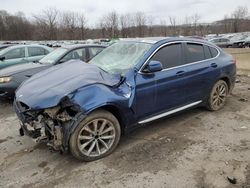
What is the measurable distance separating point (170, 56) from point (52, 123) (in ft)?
7.66

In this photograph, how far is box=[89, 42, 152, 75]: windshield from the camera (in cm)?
425

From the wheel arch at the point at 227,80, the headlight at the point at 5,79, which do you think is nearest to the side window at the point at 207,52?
the wheel arch at the point at 227,80

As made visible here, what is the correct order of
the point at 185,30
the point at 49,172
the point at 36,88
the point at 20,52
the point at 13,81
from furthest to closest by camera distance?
the point at 185,30 < the point at 20,52 < the point at 13,81 < the point at 36,88 < the point at 49,172

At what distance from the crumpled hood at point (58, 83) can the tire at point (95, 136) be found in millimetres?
446

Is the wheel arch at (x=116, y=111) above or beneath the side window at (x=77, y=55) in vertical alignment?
beneath

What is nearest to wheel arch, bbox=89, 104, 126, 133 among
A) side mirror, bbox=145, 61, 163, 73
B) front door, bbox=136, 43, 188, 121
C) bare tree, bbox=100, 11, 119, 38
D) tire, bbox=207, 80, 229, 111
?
front door, bbox=136, 43, 188, 121

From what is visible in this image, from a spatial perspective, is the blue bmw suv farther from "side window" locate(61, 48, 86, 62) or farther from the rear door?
"side window" locate(61, 48, 86, 62)

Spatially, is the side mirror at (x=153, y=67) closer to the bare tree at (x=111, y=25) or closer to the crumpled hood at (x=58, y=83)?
the crumpled hood at (x=58, y=83)

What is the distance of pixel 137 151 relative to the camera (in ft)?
13.2

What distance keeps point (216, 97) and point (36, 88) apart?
373 cm

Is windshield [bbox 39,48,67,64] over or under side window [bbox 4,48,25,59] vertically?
under

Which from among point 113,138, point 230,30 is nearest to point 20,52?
point 113,138

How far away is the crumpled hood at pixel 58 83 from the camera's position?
348cm

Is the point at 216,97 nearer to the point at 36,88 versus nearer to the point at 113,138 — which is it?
the point at 113,138
